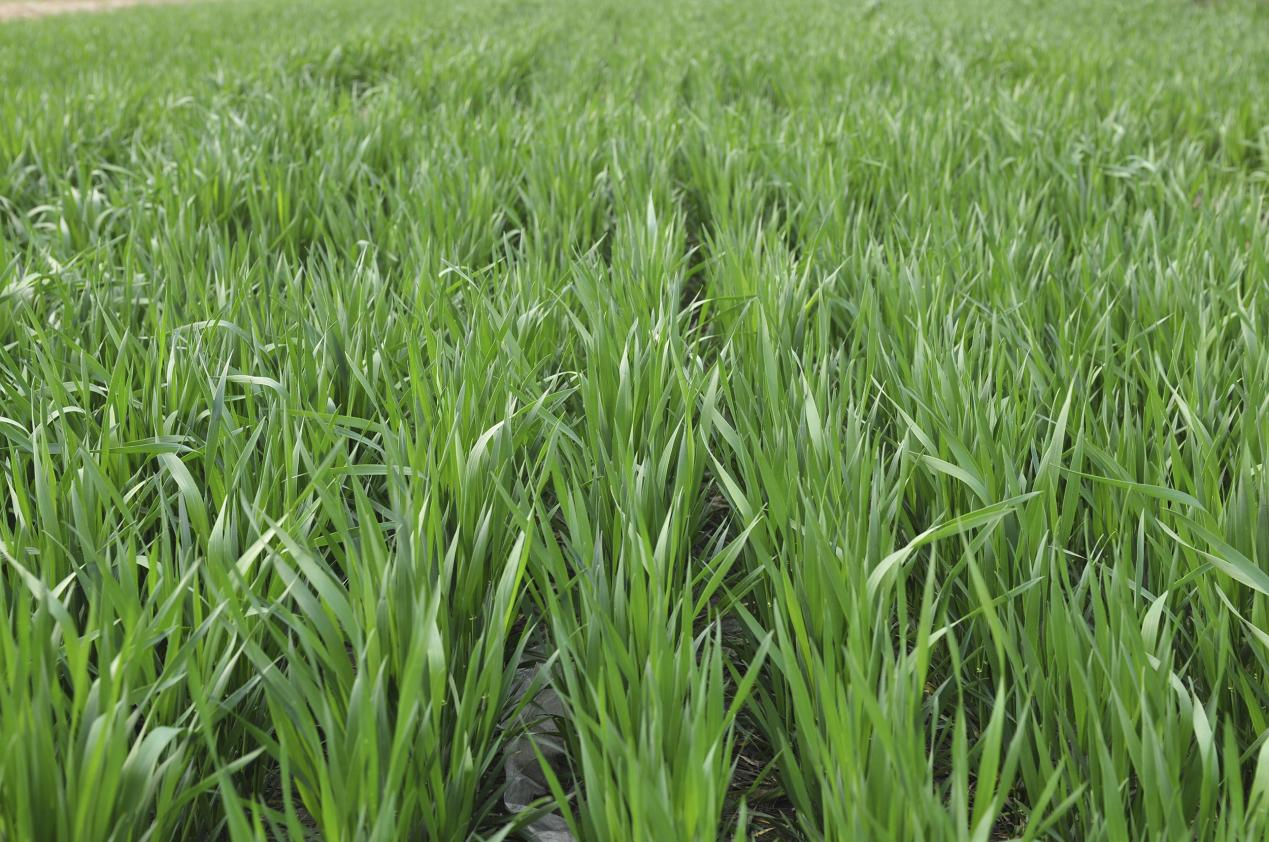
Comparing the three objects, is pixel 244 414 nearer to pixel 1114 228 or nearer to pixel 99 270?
pixel 99 270

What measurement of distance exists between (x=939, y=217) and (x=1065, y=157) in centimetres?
76

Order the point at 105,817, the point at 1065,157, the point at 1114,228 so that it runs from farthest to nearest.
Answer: the point at 1065,157 < the point at 1114,228 < the point at 105,817

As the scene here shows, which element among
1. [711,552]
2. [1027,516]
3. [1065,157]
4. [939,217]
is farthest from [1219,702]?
[1065,157]

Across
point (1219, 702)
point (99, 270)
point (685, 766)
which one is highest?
point (99, 270)

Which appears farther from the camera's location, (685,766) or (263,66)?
(263,66)

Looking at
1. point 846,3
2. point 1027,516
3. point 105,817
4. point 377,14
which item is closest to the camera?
point 105,817

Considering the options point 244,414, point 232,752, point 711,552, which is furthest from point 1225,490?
point 244,414

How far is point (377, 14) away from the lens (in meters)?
7.97

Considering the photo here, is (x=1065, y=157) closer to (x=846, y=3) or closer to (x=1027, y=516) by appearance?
(x=1027, y=516)

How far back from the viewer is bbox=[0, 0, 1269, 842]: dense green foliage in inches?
26.9

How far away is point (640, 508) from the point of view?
3.12 feet

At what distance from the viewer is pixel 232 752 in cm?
81

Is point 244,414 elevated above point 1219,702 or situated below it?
above

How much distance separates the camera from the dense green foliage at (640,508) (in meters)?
0.68
